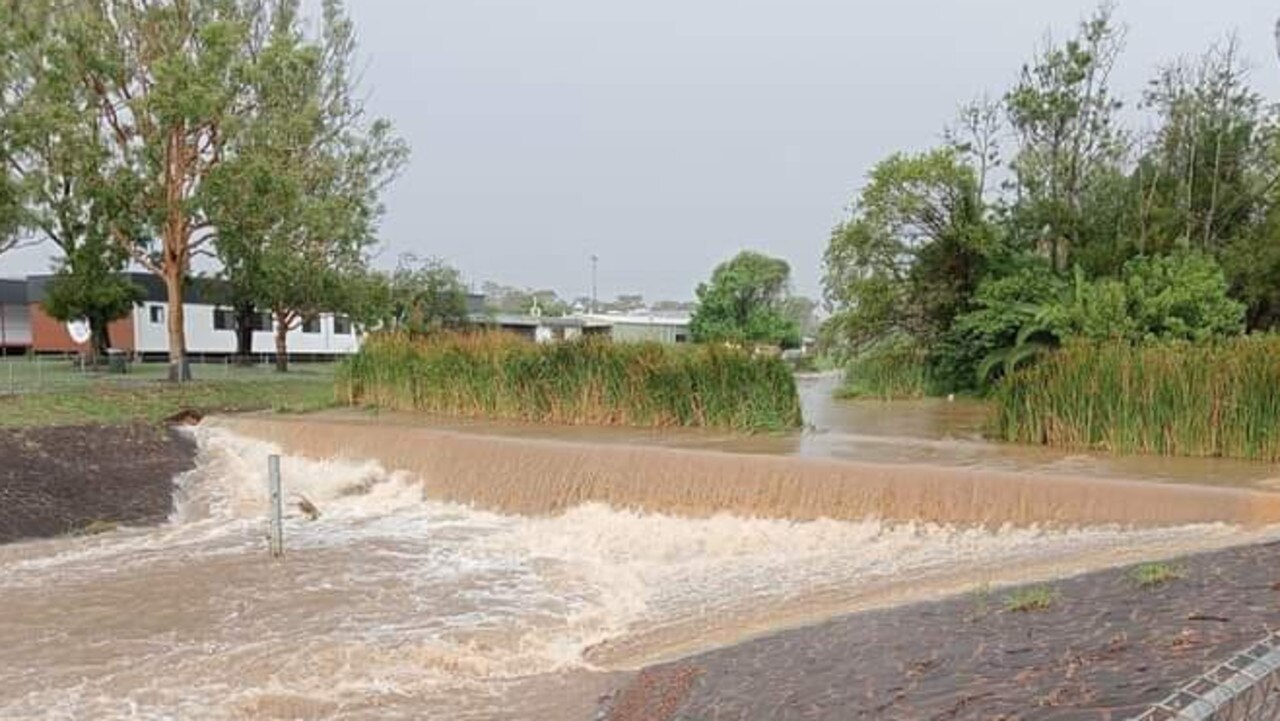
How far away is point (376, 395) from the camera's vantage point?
15.8m

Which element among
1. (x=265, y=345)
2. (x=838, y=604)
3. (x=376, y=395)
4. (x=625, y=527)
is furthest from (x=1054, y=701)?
(x=265, y=345)

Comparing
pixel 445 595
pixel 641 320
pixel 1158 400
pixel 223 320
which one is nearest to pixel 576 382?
pixel 445 595


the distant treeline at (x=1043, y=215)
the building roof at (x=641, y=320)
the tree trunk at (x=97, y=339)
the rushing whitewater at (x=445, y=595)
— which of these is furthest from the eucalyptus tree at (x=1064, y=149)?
the building roof at (x=641, y=320)

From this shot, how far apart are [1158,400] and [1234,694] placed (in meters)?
6.94

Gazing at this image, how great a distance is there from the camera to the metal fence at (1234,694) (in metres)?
2.88

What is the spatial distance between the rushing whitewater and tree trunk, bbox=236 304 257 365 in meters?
21.4

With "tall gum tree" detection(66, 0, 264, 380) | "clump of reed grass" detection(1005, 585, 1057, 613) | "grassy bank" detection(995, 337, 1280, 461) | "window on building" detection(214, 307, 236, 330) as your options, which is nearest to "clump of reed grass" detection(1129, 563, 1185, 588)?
"clump of reed grass" detection(1005, 585, 1057, 613)

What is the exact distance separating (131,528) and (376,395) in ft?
19.4

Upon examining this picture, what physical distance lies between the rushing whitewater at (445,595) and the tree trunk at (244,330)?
2144cm

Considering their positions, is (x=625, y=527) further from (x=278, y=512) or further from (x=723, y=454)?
(x=278, y=512)

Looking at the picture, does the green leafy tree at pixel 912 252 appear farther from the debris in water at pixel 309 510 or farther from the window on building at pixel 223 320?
the window on building at pixel 223 320

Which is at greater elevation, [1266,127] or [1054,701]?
[1266,127]

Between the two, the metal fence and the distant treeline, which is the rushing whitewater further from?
the distant treeline

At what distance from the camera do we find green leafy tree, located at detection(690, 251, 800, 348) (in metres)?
42.8
